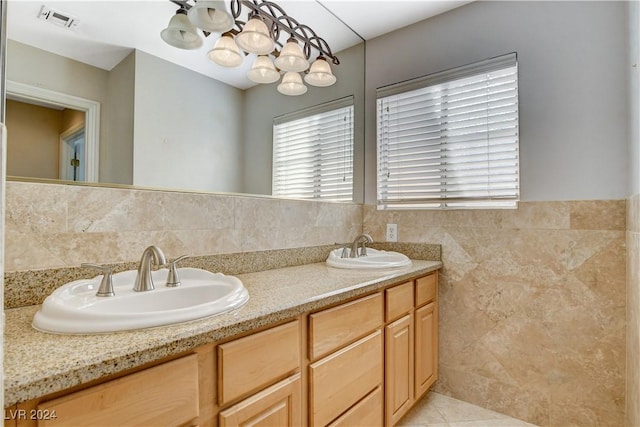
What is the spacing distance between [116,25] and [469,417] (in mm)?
2513

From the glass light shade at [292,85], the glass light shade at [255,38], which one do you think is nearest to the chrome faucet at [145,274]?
the glass light shade at [255,38]

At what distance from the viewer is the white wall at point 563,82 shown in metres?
1.56

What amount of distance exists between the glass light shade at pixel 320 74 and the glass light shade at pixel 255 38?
43cm

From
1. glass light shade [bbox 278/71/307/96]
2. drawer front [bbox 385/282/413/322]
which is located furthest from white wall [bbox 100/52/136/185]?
drawer front [bbox 385/282/413/322]

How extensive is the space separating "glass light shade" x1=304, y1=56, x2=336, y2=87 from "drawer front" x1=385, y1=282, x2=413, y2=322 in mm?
1343

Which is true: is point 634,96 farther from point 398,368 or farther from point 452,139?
point 398,368

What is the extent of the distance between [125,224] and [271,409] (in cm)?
81

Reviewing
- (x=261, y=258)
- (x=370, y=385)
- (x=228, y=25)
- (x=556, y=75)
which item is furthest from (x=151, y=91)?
(x=556, y=75)

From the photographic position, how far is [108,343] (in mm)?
686

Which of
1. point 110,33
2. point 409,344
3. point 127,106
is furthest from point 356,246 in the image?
point 110,33

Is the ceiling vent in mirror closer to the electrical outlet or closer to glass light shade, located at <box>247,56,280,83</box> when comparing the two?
glass light shade, located at <box>247,56,280,83</box>

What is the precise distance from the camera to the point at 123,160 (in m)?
1.23

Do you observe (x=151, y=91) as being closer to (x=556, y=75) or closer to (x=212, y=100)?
(x=212, y=100)

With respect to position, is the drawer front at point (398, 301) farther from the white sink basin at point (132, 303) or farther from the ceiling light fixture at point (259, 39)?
the ceiling light fixture at point (259, 39)
